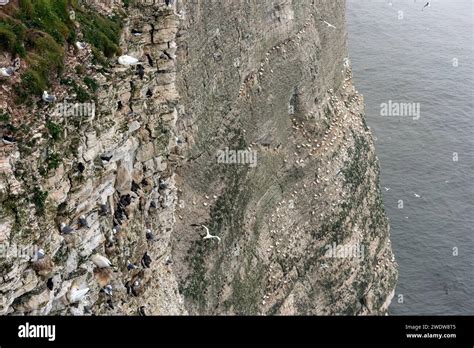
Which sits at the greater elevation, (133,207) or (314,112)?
(314,112)

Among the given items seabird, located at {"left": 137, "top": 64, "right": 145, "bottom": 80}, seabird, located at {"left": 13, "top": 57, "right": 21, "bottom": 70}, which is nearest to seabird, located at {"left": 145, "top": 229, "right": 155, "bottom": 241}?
seabird, located at {"left": 137, "top": 64, "right": 145, "bottom": 80}

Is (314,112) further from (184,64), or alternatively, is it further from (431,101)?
(431,101)

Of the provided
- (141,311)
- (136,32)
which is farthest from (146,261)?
(136,32)

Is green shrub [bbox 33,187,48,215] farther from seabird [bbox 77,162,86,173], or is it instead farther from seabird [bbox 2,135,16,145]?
seabird [bbox 77,162,86,173]

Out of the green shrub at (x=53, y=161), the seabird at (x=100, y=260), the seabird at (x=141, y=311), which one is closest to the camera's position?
the green shrub at (x=53, y=161)

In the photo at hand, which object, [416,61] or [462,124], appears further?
[416,61]

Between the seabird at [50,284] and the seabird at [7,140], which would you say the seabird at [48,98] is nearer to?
the seabird at [7,140]

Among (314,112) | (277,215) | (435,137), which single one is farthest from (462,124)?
(277,215)

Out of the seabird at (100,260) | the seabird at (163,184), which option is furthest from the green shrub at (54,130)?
the seabird at (163,184)
